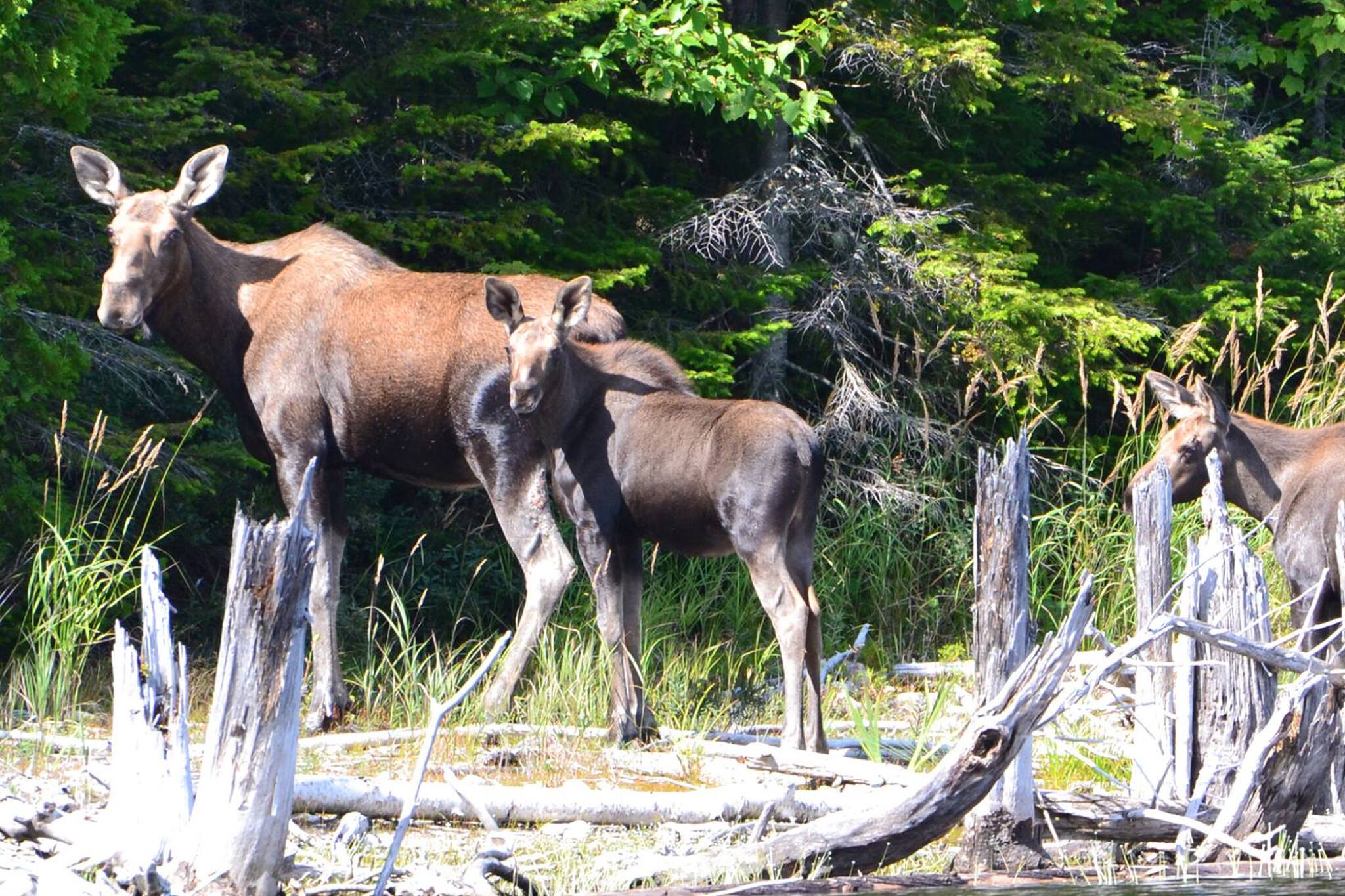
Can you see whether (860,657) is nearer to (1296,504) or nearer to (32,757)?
(1296,504)

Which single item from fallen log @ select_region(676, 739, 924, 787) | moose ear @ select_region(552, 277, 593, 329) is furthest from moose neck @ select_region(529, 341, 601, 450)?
fallen log @ select_region(676, 739, 924, 787)

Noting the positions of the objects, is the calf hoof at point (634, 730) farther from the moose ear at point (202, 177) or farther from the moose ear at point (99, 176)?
the moose ear at point (99, 176)

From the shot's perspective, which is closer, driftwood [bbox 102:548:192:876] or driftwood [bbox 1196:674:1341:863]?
driftwood [bbox 102:548:192:876]

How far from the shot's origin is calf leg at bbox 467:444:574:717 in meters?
8.38

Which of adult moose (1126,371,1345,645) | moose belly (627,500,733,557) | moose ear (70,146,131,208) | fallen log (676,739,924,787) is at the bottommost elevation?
fallen log (676,739,924,787)

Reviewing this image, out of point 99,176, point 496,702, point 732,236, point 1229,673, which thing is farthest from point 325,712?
point 732,236

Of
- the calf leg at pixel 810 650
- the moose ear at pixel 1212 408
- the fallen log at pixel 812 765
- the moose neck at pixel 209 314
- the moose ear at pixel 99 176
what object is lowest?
the fallen log at pixel 812 765

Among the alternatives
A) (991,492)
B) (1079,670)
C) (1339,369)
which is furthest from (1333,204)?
(991,492)

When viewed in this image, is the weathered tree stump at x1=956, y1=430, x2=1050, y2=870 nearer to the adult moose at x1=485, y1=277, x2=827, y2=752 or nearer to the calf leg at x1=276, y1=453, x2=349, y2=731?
the adult moose at x1=485, y1=277, x2=827, y2=752

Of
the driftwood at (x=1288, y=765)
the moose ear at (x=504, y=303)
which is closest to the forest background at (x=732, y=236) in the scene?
the moose ear at (x=504, y=303)

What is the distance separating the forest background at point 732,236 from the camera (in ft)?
32.6

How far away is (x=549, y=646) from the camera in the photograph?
362 inches

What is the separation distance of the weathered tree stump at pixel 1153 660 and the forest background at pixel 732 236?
279cm

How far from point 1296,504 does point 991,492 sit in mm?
3470
